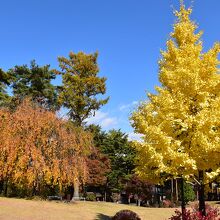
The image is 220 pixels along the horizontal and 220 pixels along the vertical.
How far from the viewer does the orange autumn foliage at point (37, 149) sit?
91.4 feet

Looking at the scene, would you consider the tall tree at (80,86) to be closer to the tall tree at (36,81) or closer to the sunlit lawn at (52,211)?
the tall tree at (36,81)

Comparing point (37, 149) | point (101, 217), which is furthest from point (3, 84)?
point (101, 217)

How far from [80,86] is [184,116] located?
96.9ft

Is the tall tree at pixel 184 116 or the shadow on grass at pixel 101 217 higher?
the tall tree at pixel 184 116

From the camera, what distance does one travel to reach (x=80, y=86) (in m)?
43.2

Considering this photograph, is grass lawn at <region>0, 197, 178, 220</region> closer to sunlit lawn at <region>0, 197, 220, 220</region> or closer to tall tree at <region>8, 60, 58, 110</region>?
sunlit lawn at <region>0, 197, 220, 220</region>

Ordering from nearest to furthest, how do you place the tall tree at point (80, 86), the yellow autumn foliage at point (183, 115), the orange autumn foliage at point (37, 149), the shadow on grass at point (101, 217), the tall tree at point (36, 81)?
1. the yellow autumn foliage at point (183, 115)
2. the shadow on grass at point (101, 217)
3. the orange autumn foliage at point (37, 149)
4. the tall tree at point (80, 86)
5. the tall tree at point (36, 81)

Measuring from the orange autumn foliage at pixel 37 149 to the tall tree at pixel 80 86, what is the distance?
11846mm

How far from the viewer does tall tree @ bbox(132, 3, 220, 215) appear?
46.0ft

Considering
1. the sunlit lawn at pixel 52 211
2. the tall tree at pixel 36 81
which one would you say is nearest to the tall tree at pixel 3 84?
the tall tree at pixel 36 81

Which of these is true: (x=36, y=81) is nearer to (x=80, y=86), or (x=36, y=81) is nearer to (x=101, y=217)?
(x=80, y=86)

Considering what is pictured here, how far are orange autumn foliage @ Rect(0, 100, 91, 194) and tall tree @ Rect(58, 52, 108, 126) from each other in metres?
11.8

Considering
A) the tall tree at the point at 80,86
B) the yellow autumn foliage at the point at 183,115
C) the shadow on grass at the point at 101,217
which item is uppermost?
the tall tree at the point at 80,86

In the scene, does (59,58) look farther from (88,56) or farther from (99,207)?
(99,207)
